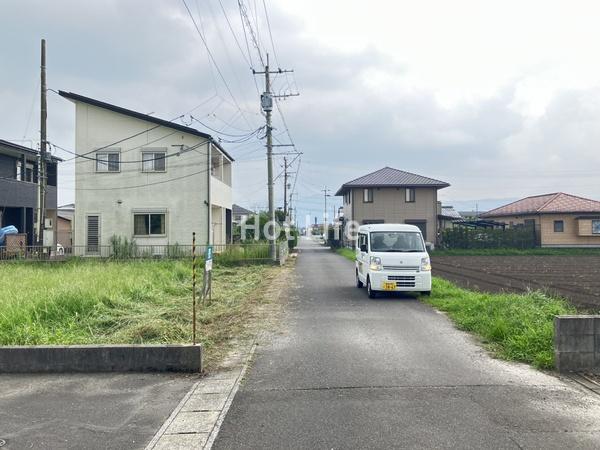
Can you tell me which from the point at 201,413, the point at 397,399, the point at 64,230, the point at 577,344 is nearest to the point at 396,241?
the point at 577,344

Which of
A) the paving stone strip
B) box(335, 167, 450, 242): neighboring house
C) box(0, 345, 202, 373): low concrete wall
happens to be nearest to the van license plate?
the paving stone strip

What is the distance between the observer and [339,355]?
669 centimetres

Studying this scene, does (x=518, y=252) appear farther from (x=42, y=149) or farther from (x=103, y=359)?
(x=103, y=359)

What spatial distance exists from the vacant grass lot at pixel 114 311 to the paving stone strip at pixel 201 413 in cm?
143

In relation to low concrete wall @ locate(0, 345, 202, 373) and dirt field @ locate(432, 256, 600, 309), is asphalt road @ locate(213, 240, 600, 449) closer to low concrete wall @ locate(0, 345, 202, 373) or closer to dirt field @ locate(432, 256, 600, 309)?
low concrete wall @ locate(0, 345, 202, 373)

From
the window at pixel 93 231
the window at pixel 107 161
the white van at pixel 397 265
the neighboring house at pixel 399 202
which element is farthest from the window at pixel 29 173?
the white van at pixel 397 265

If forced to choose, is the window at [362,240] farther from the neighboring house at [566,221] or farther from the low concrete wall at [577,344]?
the neighboring house at [566,221]

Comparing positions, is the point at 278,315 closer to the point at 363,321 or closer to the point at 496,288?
the point at 363,321

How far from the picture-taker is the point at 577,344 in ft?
19.6

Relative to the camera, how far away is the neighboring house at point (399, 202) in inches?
1457

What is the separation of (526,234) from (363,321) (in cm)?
3097

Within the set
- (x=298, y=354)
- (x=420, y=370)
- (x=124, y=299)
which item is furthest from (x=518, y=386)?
(x=124, y=299)

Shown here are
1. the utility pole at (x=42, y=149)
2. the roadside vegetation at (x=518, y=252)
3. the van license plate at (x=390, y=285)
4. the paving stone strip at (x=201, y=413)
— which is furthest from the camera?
the roadside vegetation at (x=518, y=252)

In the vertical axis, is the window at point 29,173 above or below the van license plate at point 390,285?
above
